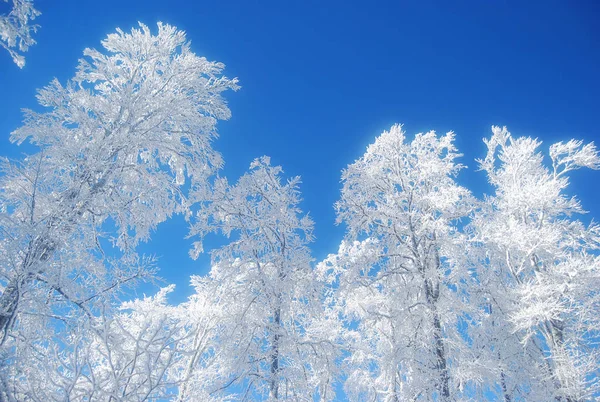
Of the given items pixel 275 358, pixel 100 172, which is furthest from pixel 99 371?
pixel 275 358

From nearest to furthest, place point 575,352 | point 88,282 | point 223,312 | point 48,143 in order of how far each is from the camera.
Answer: point 88,282 → point 48,143 → point 575,352 → point 223,312

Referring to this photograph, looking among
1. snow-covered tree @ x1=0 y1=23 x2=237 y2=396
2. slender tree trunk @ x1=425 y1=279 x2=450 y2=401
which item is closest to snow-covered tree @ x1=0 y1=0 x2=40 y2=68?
snow-covered tree @ x1=0 y1=23 x2=237 y2=396

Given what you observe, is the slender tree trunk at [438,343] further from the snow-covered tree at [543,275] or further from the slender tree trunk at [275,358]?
the slender tree trunk at [275,358]

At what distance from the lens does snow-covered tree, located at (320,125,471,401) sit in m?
8.52

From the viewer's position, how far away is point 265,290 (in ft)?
29.9

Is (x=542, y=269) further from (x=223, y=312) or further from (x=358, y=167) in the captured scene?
(x=223, y=312)

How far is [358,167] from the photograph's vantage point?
10.6m

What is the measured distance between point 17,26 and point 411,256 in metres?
9.94

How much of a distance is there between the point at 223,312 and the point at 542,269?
9879 mm

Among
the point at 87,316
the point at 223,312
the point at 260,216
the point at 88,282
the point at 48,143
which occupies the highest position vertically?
the point at 260,216

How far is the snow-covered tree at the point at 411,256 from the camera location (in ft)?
27.9

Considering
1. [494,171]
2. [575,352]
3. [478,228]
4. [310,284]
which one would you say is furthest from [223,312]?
[494,171]

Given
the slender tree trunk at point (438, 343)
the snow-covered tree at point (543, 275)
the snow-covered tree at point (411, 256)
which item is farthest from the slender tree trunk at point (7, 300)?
the snow-covered tree at point (543, 275)

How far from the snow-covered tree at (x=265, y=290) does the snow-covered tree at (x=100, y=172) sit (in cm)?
134
